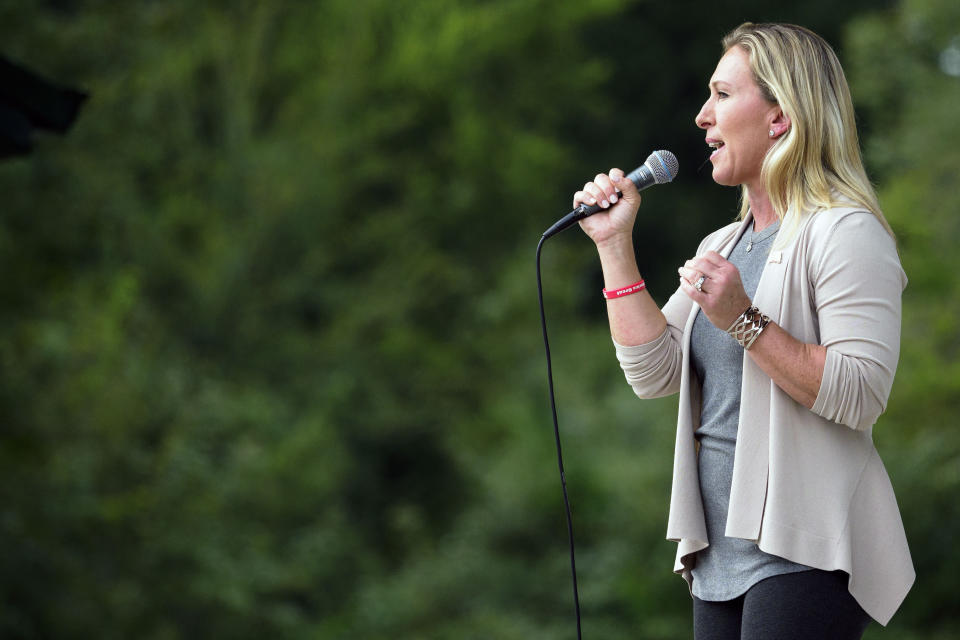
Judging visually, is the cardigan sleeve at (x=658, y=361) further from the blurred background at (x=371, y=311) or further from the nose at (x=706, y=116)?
the blurred background at (x=371, y=311)

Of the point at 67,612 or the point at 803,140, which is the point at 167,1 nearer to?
the point at 67,612

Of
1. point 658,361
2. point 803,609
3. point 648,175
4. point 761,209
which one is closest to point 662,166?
point 648,175

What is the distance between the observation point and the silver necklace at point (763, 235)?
64.5 inches

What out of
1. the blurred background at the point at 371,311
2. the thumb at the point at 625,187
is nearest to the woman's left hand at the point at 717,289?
the thumb at the point at 625,187

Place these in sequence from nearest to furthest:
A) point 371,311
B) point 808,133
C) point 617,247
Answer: point 808,133, point 617,247, point 371,311

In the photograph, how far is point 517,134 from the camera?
11602 millimetres

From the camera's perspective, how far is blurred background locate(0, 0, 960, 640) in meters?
6.68

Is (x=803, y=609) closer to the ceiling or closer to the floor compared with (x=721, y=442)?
closer to the floor

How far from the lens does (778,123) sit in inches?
62.2

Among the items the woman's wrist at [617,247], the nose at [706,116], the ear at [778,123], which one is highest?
the nose at [706,116]

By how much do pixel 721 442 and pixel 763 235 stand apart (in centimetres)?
30

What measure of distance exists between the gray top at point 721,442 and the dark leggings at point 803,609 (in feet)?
0.12

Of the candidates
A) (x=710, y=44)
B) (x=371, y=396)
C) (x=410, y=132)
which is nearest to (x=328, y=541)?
(x=371, y=396)

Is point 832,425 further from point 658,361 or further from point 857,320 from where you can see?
point 658,361
